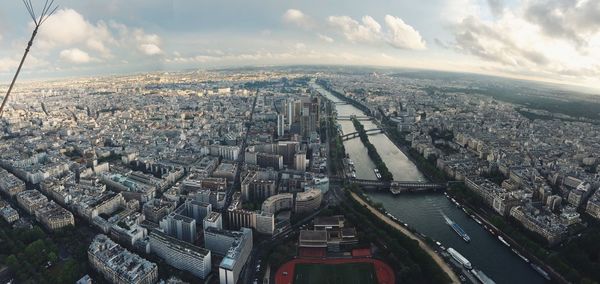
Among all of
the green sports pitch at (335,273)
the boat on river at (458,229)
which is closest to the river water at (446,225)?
the boat on river at (458,229)

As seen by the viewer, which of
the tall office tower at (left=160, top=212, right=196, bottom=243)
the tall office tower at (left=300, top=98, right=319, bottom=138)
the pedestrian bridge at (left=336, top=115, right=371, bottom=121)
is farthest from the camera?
the pedestrian bridge at (left=336, top=115, right=371, bottom=121)

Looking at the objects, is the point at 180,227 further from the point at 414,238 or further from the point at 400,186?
the point at 400,186

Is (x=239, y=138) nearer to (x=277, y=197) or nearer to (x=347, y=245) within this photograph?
(x=277, y=197)

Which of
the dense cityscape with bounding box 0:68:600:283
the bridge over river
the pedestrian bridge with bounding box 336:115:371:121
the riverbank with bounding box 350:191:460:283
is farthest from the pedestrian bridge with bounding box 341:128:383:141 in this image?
the riverbank with bounding box 350:191:460:283

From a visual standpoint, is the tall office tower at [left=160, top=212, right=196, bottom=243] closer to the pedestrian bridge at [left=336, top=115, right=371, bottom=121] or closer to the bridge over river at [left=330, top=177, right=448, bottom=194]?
the bridge over river at [left=330, top=177, right=448, bottom=194]

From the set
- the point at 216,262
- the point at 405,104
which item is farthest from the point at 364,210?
the point at 405,104

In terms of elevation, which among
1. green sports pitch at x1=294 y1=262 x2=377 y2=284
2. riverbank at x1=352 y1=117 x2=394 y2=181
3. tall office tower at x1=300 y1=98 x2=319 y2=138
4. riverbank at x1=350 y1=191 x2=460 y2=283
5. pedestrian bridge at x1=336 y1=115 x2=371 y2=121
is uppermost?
tall office tower at x1=300 y1=98 x2=319 y2=138

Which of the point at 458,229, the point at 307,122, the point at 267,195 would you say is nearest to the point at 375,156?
the point at 307,122
